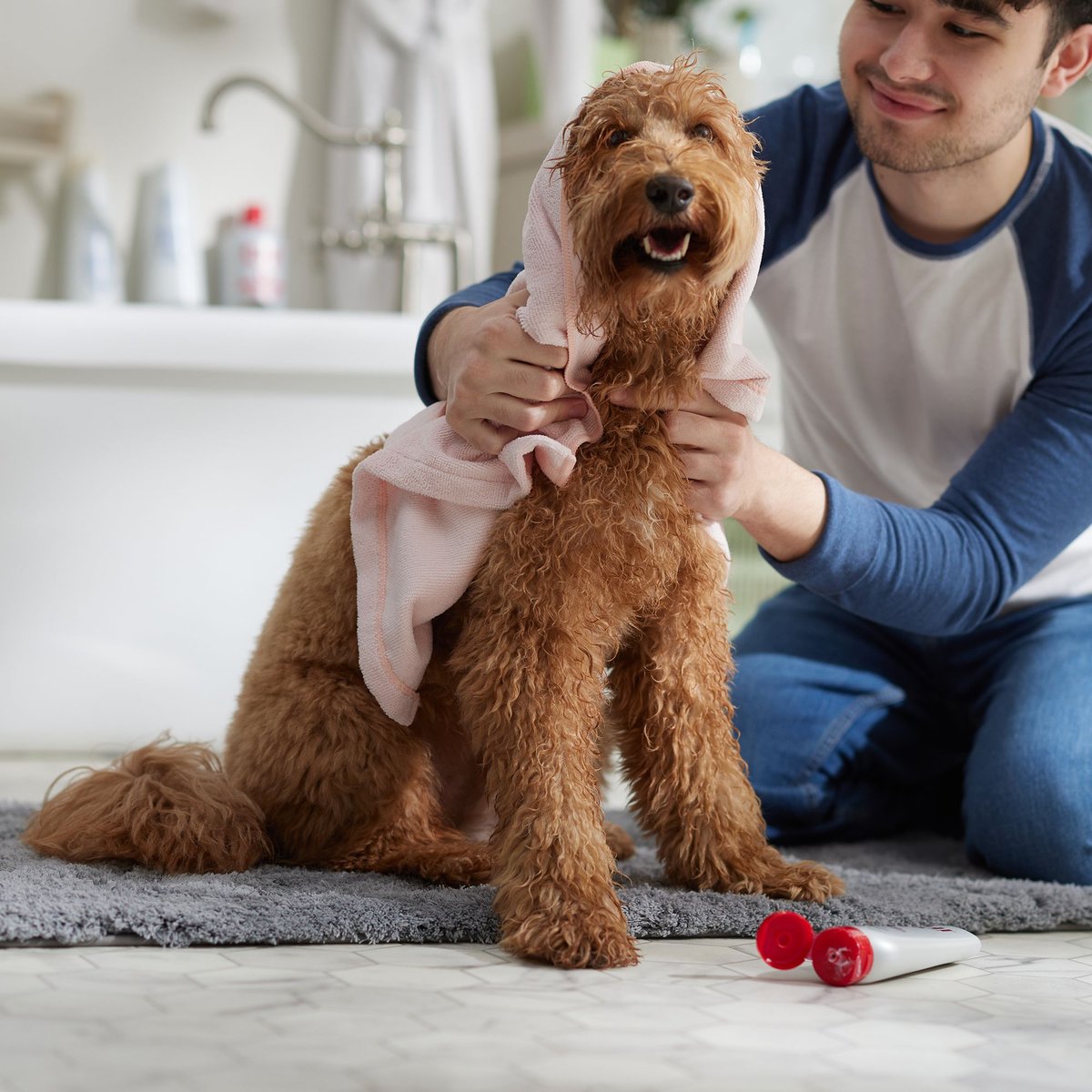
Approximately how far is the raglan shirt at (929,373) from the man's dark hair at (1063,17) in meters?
0.13

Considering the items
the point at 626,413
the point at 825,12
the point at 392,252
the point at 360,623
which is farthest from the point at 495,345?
the point at 825,12

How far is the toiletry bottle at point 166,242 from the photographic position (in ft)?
10.9

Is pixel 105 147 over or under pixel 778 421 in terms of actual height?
over

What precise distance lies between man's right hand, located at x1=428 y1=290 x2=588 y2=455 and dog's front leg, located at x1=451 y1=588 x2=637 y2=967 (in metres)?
0.15

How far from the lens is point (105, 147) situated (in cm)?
345

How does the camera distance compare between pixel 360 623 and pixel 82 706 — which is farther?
pixel 82 706

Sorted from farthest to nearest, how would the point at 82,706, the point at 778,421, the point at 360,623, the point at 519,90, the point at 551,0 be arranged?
the point at 519,90 → the point at 551,0 → the point at 778,421 → the point at 82,706 → the point at 360,623

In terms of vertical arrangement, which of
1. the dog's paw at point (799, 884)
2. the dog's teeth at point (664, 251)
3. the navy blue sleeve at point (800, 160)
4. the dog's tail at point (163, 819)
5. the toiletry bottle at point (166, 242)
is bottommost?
the dog's paw at point (799, 884)

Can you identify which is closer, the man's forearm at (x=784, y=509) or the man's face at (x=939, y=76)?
the man's forearm at (x=784, y=509)

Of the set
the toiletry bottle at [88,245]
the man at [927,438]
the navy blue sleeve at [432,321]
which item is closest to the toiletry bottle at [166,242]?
the toiletry bottle at [88,245]

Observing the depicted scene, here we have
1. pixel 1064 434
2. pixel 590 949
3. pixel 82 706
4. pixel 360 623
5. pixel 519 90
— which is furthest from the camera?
pixel 519 90

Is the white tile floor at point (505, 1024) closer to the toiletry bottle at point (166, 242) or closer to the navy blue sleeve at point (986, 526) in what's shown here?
the navy blue sleeve at point (986, 526)

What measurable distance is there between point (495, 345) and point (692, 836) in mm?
494

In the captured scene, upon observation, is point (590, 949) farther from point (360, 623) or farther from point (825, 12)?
point (825, 12)
